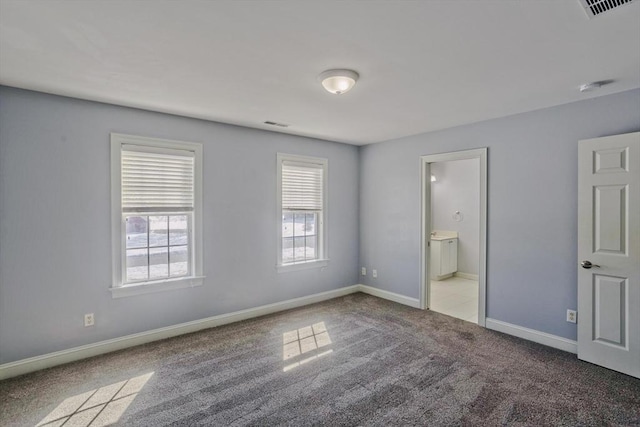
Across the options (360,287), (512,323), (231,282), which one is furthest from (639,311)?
(231,282)

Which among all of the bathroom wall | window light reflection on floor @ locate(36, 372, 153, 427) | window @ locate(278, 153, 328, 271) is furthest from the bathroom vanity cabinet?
window light reflection on floor @ locate(36, 372, 153, 427)

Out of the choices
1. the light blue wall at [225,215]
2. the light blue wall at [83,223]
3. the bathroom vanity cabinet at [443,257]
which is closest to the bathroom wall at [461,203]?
the bathroom vanity cabinet at [443,257]

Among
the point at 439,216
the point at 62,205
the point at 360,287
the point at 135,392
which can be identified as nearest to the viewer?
the point at 135,392

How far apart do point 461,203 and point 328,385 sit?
5296 mm

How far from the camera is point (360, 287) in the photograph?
5.61m

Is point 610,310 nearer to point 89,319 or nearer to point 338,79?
point 338,79

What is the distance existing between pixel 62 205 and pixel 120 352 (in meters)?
1.58

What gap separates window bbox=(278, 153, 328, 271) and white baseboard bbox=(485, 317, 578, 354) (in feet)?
8.21

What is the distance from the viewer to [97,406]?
7.91 ft

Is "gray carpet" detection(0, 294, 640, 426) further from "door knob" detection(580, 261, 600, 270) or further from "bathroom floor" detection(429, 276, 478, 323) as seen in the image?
"door knob" detection(580, 261, 600, 270)

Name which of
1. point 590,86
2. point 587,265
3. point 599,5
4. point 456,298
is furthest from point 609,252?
point 456,298

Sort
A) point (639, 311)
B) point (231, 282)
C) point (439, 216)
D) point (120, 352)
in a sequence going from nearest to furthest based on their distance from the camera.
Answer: point (639, 311), point (120, 352), point (231, 282), point (439, 216)

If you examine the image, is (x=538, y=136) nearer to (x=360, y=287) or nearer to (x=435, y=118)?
(x=435, y=118)

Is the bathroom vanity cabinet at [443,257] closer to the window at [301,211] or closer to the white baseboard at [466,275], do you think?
the white baseboard at [466,275]
